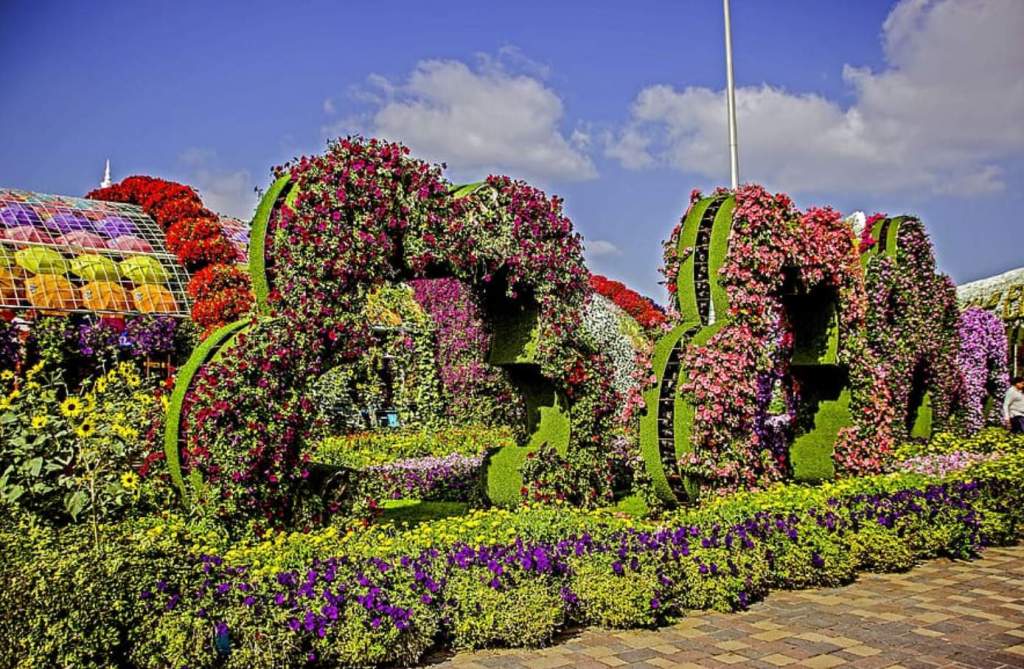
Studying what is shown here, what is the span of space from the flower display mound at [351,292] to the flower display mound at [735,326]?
0.80m

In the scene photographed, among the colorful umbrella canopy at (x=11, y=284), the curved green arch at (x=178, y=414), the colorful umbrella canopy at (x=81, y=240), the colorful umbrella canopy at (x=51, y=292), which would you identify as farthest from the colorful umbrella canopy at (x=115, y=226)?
the curved green arch at (x=178, y=414)

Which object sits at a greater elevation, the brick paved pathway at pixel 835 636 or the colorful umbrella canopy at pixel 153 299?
the colorful umbrella canopy at pixel 153 299

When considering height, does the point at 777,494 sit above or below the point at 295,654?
above

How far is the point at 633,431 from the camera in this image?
9.06m

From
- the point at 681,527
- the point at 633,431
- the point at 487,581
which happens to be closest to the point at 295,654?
the point at 487,581

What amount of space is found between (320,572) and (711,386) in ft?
11.9

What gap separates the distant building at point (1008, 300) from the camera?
20375mm

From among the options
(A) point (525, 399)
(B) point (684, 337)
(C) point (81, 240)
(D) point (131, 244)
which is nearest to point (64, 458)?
(A) point (525, 399)

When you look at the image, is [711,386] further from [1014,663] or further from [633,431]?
[1014,663]

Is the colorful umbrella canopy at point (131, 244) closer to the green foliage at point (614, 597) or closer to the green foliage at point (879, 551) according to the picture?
the green foliage at point (614, 597)

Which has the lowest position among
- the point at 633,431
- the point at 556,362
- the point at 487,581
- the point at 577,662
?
the point at 577,662

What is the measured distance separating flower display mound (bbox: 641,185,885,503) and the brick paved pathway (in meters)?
1.60

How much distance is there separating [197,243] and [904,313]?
13.0 m

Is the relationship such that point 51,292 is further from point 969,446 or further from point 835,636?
point 835,636
